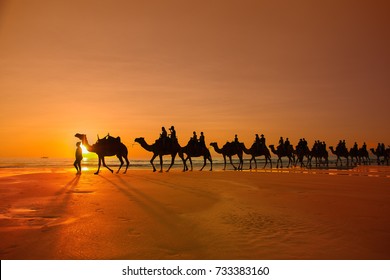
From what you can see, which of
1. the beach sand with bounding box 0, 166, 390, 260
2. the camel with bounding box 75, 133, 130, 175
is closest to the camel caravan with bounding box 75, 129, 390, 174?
the camel with bounding box 75, 133, 130, 175

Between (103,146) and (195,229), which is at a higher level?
(103,146)

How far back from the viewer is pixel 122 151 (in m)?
23.4

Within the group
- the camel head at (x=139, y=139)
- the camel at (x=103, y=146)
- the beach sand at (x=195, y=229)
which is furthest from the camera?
the camel head at (x=139, y=139)

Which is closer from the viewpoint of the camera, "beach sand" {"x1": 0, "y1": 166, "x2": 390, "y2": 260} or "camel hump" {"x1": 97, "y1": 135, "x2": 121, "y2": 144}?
"beach sand" {"x1": 0, "y1": 166, "x2": 390, "y2": 260}

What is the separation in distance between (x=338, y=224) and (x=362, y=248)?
157 cm

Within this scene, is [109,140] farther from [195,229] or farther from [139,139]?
[195,229]

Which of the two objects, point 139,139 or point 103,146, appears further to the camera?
point 139,139

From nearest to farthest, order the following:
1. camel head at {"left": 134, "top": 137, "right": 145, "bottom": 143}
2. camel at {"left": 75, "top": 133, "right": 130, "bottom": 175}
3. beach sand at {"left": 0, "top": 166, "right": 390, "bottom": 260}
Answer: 1. beach sand at {"left": 0, "top": 166, "right": 390, "bottom": 260}
2. camel at {"left": 75, "top": 133, "right": 130, "bottom": 175}
3. camel head at {"left": 134, "top": 137, "right": 145, "bottom": 143}

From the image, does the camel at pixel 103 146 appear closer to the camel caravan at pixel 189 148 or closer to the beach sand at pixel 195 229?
the camel caravan at pixel 189 148

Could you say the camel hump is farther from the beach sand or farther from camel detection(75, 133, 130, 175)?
the beach sand

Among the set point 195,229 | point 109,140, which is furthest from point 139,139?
point 195,229

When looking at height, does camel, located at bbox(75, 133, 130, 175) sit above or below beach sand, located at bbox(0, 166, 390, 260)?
above

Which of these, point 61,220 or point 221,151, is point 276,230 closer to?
point 61,220

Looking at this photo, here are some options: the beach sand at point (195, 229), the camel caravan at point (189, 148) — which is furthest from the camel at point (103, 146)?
the beach sand at point (195, 229)
